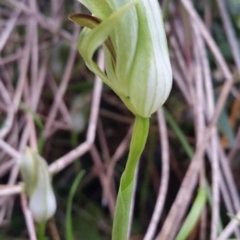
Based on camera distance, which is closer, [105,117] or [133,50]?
[133,50]

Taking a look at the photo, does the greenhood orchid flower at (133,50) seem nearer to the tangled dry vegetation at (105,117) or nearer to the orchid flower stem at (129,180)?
the orchid flower stem at (129,180)

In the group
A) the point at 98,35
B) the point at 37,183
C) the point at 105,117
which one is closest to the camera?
the point at 98,35

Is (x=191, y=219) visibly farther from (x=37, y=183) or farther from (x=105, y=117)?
(x=105, y=117)

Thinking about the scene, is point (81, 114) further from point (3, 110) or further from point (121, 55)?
point (121, 55)

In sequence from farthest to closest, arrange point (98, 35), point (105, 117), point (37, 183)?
1. point (105, 117)
2. point (37, 183)
3. point (98, 35)

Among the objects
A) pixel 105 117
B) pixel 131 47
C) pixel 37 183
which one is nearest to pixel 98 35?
pixel 131 47

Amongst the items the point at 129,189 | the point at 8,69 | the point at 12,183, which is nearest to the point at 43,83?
the point at 8,69
